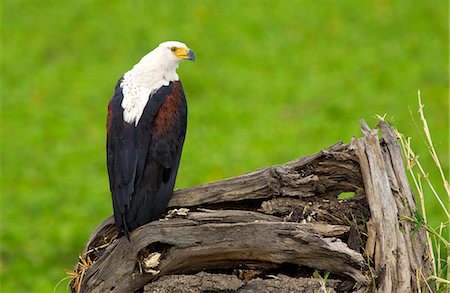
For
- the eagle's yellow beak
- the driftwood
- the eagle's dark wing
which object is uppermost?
the eagle's yellow beak

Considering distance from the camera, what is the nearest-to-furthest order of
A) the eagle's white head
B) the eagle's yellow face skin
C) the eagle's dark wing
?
the eagle's dark wing
the eagle's white head
the eagle's yellow face skin

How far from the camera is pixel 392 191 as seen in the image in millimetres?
4922

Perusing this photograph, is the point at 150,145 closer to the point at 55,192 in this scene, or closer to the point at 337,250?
the point at 337,250

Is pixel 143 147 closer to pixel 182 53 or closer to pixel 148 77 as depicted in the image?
pixel 148 77

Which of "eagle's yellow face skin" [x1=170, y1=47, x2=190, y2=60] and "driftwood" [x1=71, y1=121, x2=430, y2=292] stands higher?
"eagle's yellow face skin" [x1=170, y1=47, x2=190, y2=60]

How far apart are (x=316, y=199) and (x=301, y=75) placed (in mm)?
9166

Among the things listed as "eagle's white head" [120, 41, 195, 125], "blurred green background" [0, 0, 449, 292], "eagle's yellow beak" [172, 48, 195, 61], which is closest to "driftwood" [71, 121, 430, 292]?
"eagle's white head" [120, 41, 195, 125]

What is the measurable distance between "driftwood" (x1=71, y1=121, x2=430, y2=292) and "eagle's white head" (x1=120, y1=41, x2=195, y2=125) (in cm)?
57

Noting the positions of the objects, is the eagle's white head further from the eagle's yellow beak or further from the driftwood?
the driftwood

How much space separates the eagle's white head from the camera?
5.24 metres

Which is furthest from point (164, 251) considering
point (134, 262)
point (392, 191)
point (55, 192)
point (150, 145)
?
point (55, 192)

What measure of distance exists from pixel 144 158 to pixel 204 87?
868 centimetres

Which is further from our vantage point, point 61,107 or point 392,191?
point 61,107

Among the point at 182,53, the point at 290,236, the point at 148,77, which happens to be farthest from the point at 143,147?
the point at 290,236
